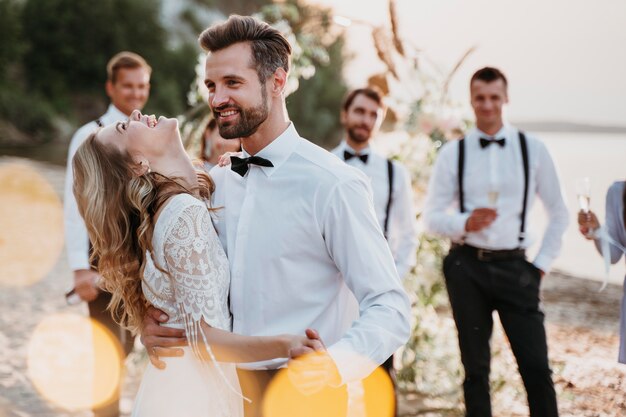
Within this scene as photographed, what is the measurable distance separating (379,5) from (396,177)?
4.85ft

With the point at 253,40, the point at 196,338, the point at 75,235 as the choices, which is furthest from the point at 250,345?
the point at 75,235

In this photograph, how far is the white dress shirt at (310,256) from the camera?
6.81 ft

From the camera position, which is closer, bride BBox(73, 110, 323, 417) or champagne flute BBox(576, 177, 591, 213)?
bride BBox(73, 110, 323, 417)

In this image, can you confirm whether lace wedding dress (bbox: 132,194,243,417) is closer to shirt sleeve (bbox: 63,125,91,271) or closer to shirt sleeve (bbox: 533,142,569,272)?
shirt sleeve (bbox: 63,125,91,271)

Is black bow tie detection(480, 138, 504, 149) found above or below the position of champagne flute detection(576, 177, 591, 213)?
above

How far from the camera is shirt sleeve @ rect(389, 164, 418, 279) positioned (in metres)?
4.95

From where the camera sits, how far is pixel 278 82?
93.2 inches

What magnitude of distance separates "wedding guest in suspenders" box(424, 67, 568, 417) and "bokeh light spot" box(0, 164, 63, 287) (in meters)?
7.52

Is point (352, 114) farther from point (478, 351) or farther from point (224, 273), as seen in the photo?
point (224, 273)

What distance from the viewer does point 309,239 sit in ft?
7.25

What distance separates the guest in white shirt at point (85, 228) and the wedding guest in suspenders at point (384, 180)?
146cm

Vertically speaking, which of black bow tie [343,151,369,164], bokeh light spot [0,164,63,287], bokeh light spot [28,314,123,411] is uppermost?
black bow tie [343,151,369,164]

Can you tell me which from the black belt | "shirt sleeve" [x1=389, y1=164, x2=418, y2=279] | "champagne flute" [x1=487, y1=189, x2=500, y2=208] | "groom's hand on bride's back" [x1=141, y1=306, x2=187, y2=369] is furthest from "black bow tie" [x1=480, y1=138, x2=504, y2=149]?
"groom's hand on bride's back" [x1=141, y1=306, x2=187, y2=369]

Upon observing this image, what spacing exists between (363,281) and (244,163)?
58 centimetres
